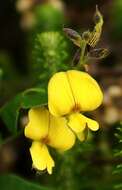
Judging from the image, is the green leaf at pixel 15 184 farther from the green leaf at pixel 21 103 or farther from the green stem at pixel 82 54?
the green stem at pixel 82 54

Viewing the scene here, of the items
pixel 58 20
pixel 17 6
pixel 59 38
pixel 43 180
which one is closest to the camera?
pixel 59 38

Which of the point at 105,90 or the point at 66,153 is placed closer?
the point at 66,153

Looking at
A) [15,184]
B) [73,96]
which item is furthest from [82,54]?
[15,184]

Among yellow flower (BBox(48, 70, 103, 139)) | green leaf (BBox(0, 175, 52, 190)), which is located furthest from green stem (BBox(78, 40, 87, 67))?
green leaf (BBox(0, 175, 52, 190))

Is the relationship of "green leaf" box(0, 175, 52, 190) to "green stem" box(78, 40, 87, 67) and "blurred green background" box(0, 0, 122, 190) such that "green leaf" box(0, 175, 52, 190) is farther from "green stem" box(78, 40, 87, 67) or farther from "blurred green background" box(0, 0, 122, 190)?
"green stem" box(78, 40, 87, 67)

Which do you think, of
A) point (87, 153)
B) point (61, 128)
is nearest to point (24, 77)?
point (87, 153)

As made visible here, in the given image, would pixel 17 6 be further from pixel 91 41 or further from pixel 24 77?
pixel 91 41
